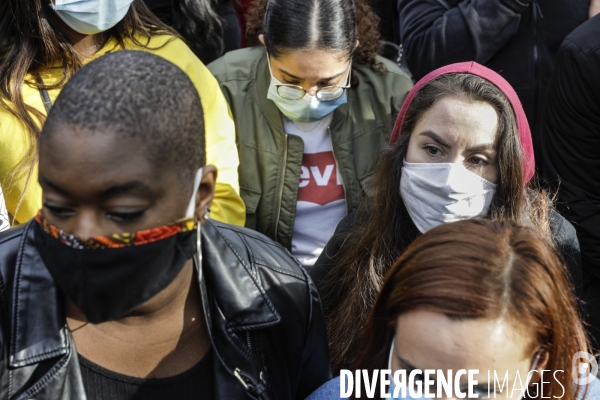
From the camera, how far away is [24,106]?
289 centimetres

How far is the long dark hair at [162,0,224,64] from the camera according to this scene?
13.2 feet

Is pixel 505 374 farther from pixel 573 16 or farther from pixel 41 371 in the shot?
pixel 573 16

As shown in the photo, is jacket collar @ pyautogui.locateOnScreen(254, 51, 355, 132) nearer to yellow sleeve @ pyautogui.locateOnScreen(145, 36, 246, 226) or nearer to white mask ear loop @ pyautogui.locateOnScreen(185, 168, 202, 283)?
yellow sleeve @ pyautogui.locateOnScreen(145, 36, 246, 226)

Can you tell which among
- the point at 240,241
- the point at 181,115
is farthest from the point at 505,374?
the point at 181,115

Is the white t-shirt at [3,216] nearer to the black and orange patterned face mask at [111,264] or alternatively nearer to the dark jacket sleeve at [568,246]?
the black and orange patterned face mask at [111,264]

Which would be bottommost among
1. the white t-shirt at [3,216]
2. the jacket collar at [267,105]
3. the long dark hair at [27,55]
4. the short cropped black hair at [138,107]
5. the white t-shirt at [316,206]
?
the white t-shirt at [316,206]

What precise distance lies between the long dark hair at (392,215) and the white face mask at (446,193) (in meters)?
0.07

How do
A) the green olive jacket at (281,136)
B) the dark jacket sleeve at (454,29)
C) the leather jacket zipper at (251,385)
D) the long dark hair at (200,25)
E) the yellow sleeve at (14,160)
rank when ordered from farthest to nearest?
1. the long dark hair at (200,25)
2. the dark jacket sleeve at (454,29)
3. the green olive jacket at (281,136)
4. the yellow sleeve at (14,160)
5. the leather jacket zipper at (251,385)

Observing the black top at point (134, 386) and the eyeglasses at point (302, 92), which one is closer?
the black top at point (134, 386)

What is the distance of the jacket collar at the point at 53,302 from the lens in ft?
6.36

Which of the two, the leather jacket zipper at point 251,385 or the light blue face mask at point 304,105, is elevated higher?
the leather jacket zipper at point 251,385

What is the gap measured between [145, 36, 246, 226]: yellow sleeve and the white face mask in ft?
2.59

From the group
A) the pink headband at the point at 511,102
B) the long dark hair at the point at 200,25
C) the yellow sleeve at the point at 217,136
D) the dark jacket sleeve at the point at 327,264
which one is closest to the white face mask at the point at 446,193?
the pink headband at the point at 511,102

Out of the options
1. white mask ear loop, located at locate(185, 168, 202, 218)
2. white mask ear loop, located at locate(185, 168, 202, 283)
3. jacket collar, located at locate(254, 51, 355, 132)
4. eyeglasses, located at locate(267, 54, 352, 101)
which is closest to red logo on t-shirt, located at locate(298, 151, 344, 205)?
jacket collar, located at locate(254, 51, 355, 132)
